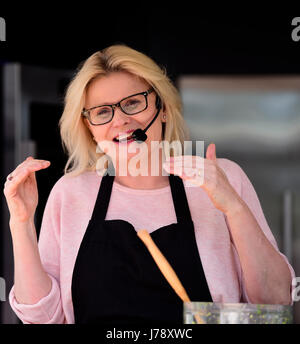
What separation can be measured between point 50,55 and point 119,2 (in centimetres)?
61

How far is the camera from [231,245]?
1.56 metres

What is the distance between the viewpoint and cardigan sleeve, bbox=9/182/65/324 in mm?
1444

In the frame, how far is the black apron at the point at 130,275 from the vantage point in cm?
141

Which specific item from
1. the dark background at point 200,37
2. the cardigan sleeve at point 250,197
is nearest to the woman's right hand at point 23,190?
the cardigan sleeve at point 250,197

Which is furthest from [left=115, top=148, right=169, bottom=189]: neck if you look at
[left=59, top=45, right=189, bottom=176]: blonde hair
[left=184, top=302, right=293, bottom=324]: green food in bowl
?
Answer: [left=184, top=302, right=293, bottom=324]: green food in bowl

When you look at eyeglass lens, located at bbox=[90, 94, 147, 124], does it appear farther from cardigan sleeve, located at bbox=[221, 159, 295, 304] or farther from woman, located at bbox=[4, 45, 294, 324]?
cardigan sleeve, located at bbox=[221, 159, 295, 304]

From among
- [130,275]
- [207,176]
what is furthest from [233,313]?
[130,275]

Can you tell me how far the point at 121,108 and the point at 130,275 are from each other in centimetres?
46

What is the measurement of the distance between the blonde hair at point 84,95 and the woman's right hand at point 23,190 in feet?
1.11

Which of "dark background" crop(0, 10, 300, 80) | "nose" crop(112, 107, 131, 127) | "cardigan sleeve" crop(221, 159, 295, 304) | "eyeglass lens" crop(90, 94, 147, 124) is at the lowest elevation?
"cardigan sleeve" crop(221, 159, 295, 304)

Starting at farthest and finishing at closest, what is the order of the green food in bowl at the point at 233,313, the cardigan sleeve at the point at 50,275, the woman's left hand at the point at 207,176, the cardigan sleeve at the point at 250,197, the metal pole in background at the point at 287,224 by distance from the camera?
the metal pole in background at the point at 287,224
the cardigan sleeve at the point at 250,197
the cardigan sleeve at the point at 50,275
the woman's left hand at the point at 207,176
the green food in bowl at the point at 233,313

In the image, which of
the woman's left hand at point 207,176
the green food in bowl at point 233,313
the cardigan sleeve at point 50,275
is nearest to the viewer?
the green food in bowl at point 233,313

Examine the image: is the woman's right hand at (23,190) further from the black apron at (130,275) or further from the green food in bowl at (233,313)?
the green food in bowl at (233,313)

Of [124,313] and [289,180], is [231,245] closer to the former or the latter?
[124,313]
